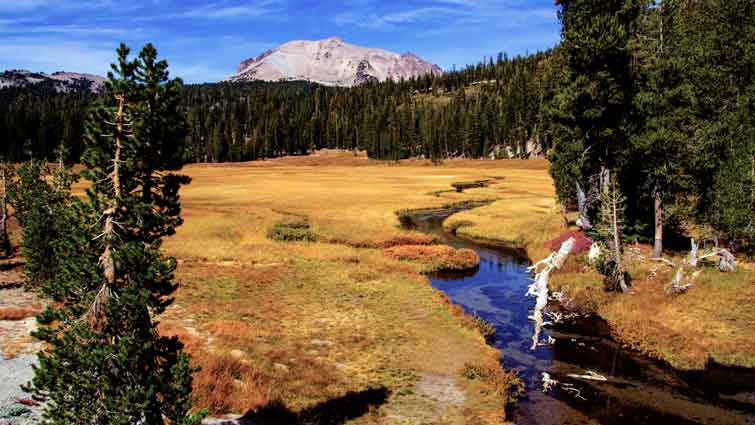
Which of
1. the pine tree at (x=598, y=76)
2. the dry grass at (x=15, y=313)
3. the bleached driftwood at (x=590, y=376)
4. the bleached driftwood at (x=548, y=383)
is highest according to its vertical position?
the pine tree at (x=598, y=76)

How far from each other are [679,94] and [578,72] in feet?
21.0

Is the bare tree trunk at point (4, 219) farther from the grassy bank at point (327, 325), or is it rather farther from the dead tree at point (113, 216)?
the dead tree at point (113, 216)

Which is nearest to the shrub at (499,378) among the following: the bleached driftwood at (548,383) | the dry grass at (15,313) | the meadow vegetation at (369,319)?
the meadow vegetation at (369,319)

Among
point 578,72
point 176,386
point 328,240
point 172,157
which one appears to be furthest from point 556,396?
point 328,240

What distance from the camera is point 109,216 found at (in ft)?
34.2

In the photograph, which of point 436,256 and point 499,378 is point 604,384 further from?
point 436,256

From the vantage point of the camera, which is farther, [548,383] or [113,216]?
[548,383]

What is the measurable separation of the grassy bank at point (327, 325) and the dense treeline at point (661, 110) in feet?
51.4

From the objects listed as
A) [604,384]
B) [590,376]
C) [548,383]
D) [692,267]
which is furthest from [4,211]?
[692,267]

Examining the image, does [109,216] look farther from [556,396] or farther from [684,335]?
[684,335]

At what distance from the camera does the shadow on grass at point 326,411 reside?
16906mm

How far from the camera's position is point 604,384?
21234 millimetres

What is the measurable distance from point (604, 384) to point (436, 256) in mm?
24136

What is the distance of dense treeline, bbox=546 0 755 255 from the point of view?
3209 centimetres
